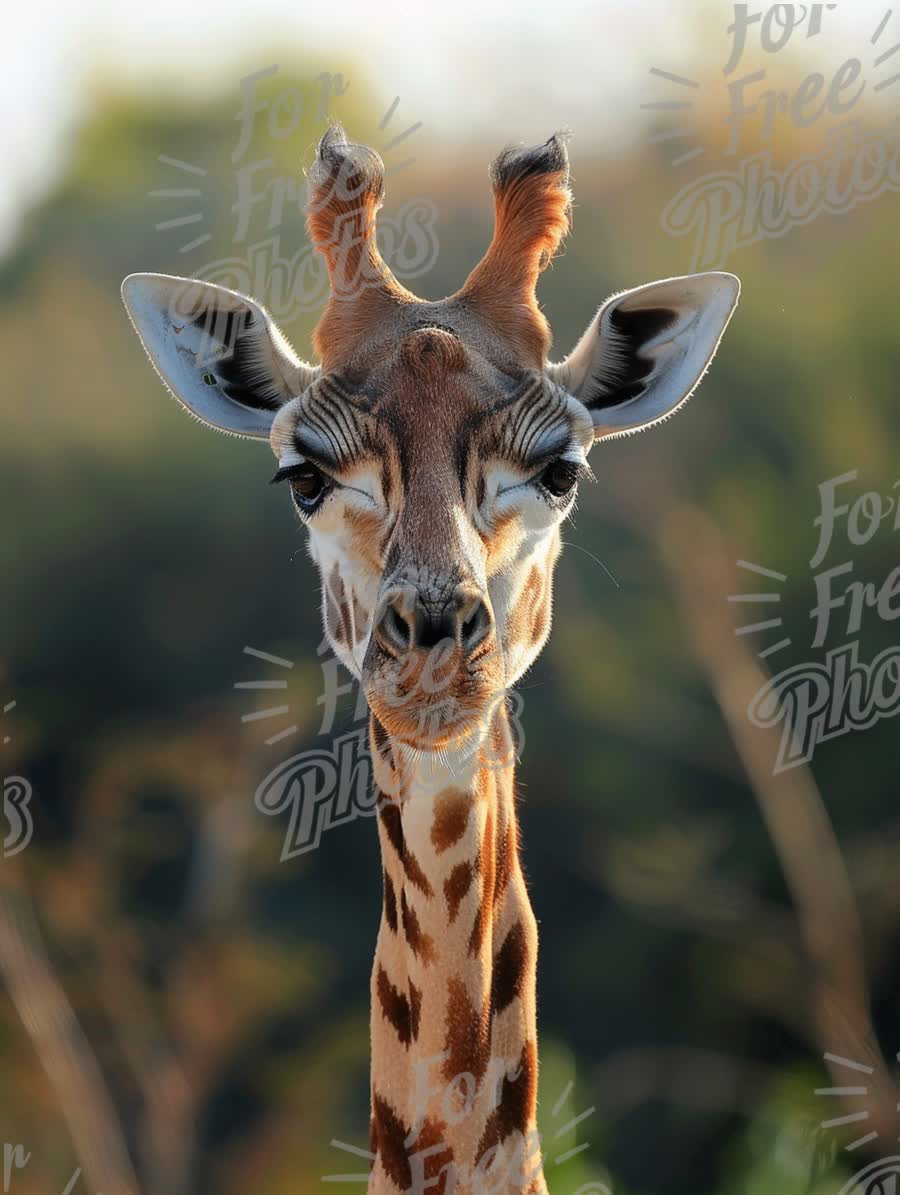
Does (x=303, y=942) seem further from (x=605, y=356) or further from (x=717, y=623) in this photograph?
(x=605, y=356)

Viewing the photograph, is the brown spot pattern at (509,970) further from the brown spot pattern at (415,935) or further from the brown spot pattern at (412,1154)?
the brown spot pattern at (412,1154)

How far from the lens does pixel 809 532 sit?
63.9 ft

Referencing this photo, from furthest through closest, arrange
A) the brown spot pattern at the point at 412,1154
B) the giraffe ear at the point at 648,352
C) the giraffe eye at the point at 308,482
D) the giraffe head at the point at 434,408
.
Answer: the giraffe ear at the point at 648,352, the giraffe eye at the point at 308,482, the brown spot pattern at the point at 412,1154, the giraffe head at the point at 434,408

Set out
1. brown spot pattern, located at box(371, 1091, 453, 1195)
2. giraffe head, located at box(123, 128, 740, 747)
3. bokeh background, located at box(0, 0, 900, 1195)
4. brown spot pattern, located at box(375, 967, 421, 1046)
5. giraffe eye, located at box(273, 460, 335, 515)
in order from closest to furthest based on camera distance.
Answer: giraffe head, located at box(123, 128, 740, 747), brown spot pattern, located at box(371, 1091, 453, 1195), brown spot pattern, located at box(375, 967, 421, 1046), giraffe eye, located at box(273, 460, 335, 515), bokeh background, located at box(0, 0, 900, 1195)

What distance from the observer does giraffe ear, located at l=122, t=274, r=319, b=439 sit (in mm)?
5305

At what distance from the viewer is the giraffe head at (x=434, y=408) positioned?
13.6ft

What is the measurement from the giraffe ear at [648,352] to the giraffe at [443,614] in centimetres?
5

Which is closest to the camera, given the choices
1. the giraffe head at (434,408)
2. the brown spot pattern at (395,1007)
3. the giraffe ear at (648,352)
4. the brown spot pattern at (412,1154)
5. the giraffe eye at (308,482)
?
the giraffe head at (434,408)

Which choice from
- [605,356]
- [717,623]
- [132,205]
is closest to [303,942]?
[717,623]

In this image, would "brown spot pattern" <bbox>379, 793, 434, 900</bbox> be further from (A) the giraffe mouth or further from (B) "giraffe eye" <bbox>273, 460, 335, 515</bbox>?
(B) "giraffe eye" <bbox>273, 460, 335, 515</bbox>

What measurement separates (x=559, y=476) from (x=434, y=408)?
0.47 metres

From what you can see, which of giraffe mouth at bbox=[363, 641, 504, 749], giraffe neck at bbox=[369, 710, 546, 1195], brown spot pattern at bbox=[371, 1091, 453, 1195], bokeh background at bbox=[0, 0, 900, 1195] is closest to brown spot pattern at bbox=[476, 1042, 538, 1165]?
giraffe neck at bbox=[369, 710, 546, 1195]

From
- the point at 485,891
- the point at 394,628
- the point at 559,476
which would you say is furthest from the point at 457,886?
the point at 559,476

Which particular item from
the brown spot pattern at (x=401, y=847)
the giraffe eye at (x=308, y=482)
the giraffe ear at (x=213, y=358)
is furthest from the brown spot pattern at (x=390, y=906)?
the giraffe ear at (x=213, y=358)
